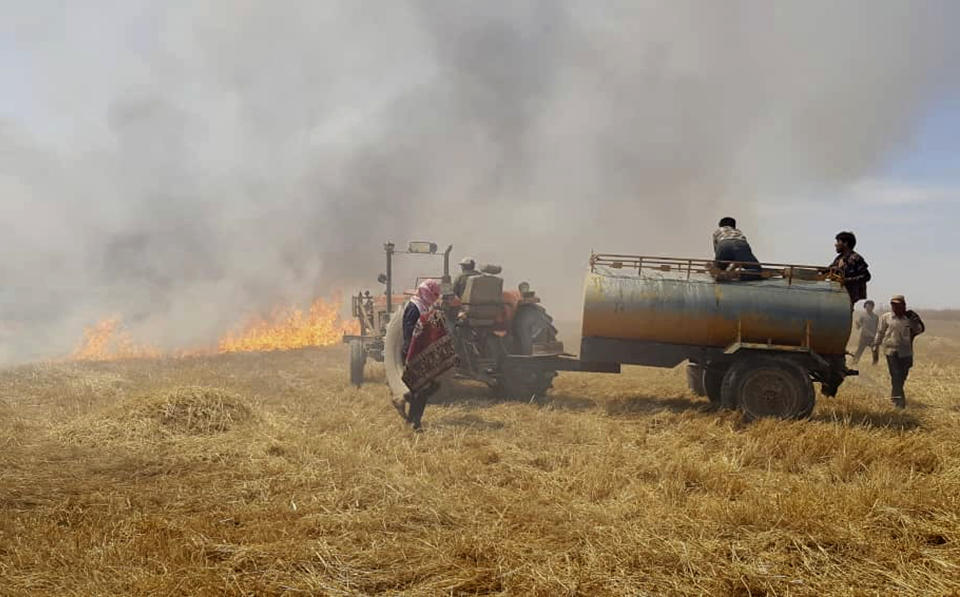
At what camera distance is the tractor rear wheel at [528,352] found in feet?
37.7

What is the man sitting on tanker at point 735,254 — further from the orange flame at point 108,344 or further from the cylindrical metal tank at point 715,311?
the orange flame at point 108,344

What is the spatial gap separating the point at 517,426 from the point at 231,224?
26.0 m

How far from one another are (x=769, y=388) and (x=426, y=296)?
5274mm

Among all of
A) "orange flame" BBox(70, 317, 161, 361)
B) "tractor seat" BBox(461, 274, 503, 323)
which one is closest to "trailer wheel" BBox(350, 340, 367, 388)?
"tractor seat" BBox(461, 274, 503, 323)

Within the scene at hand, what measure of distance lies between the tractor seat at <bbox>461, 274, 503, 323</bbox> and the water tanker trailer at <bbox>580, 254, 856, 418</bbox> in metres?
2.23

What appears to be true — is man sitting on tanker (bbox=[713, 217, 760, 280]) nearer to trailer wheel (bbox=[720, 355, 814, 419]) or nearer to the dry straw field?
trailer wheel (bbox=[720, 355, 814, 419])

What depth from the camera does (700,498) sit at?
18.2 ft

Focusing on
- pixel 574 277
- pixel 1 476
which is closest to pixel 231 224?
pixel 574 277

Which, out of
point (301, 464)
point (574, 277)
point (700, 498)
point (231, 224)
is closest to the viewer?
point (700, 498)

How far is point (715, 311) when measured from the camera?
945 centimetres

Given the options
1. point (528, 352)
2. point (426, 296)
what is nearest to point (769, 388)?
point (528, 352)

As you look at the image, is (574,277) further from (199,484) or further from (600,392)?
(199,484)

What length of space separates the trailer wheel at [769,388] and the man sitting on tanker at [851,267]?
142 cm

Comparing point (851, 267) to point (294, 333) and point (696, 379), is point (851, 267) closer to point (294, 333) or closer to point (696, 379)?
point (696, 379)
